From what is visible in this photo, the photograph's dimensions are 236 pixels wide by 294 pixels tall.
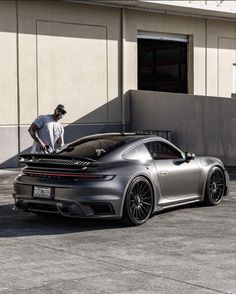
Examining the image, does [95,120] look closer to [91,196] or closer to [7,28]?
[7,28]

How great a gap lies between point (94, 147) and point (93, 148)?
4 cm

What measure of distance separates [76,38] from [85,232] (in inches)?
426

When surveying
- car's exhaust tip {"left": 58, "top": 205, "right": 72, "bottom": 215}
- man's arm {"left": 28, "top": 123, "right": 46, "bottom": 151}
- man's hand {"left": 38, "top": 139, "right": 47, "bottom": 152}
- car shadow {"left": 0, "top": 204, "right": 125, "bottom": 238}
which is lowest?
car shadow {"left": 0, "top": 204, "right": 125, "bottom": 238}

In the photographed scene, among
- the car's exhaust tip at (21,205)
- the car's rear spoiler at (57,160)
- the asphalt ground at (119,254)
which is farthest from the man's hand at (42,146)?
the car's exhaust tip at (21,205)

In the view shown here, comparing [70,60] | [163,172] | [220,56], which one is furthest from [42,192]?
[220,56]

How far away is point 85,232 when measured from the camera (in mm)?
8992

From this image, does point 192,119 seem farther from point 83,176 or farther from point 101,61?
point 83,176

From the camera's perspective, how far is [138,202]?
9539mm

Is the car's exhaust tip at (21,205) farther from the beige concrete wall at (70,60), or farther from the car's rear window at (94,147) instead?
the beige concrete wall at (70,60)

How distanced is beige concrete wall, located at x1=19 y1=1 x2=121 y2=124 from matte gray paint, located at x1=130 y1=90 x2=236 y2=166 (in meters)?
0.83

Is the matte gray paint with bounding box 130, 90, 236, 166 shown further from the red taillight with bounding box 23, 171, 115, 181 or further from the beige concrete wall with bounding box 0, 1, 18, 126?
the red taillight with bounding box 23, 171, 115, 181

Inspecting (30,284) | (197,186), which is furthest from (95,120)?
(30,284)

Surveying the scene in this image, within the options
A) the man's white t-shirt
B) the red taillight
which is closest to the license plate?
the red taillight

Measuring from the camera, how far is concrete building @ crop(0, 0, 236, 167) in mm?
17609
